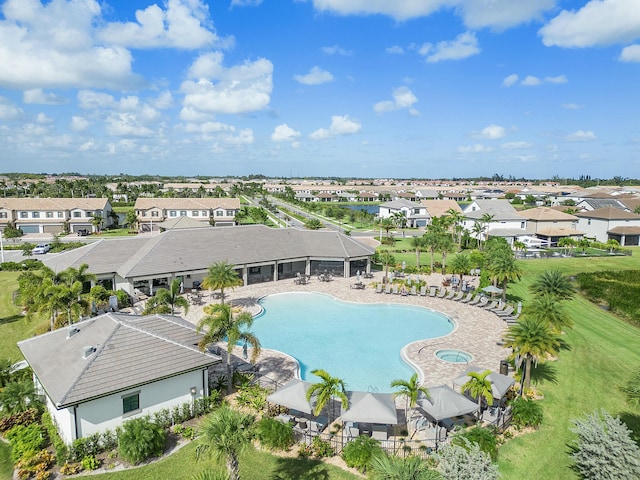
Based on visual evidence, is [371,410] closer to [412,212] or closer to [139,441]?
[139,441]

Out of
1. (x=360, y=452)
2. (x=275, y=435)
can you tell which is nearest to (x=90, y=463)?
(x=275, y=435)

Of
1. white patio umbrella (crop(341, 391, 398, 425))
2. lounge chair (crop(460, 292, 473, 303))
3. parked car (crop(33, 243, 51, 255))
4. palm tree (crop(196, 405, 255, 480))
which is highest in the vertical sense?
palm tree (crop(196, 405, 255, 480))

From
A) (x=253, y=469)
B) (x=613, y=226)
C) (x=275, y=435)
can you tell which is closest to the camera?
(x=253, y=469)

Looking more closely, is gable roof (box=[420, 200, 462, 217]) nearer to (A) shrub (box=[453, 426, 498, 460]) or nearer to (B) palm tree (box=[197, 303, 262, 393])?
(B) palm tree (box=[197, 303, 262, 393])

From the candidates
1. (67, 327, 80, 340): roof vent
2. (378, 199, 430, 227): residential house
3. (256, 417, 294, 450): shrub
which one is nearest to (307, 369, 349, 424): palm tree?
(256, 417, 294, 450): shrub

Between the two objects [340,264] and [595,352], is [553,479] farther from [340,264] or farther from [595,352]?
[340,264]

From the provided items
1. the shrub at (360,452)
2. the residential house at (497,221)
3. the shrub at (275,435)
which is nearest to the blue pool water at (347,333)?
the shrub at (360,452)
